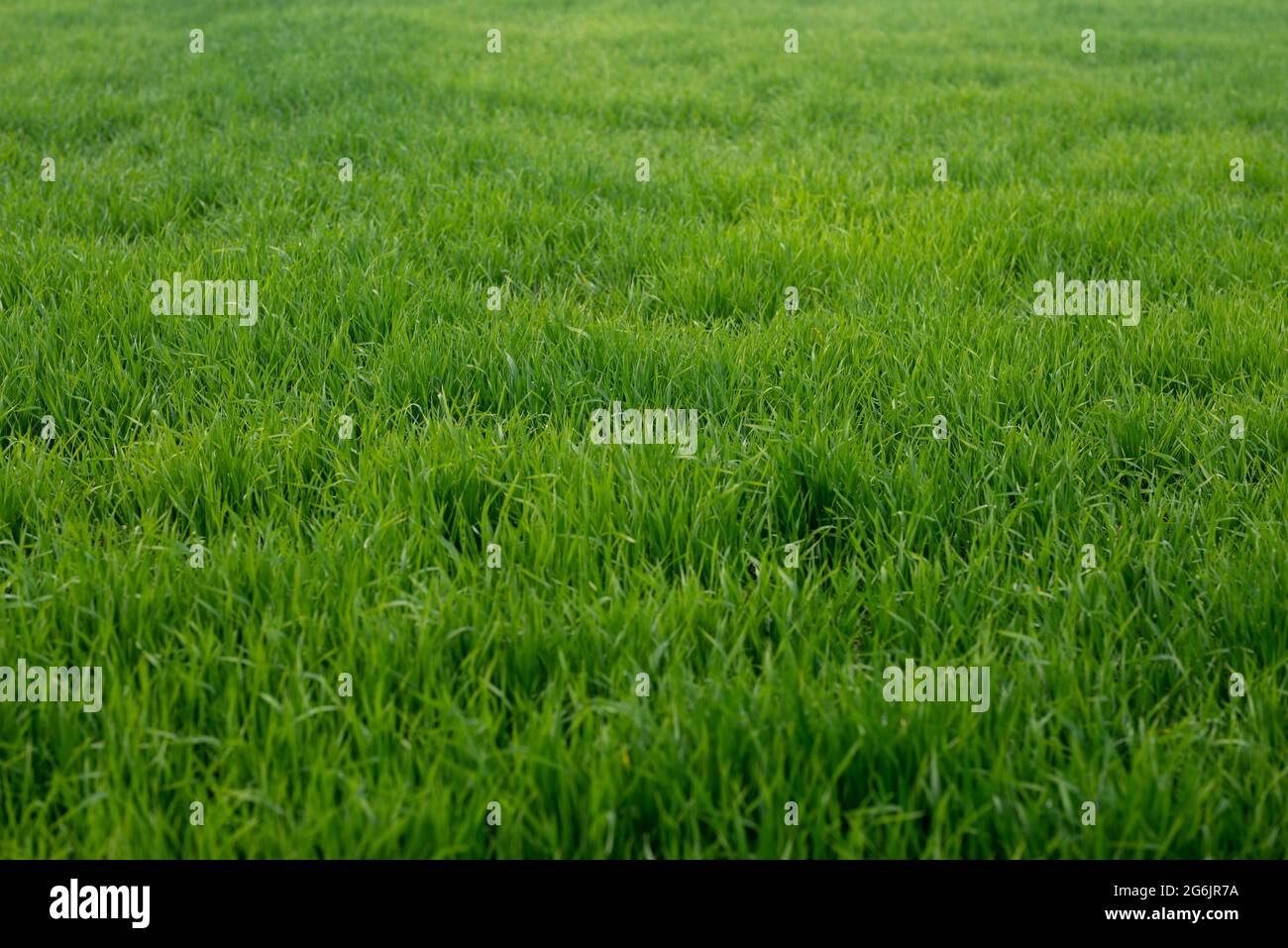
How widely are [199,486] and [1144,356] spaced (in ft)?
10.4

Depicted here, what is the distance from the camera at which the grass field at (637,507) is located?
169 centimetres

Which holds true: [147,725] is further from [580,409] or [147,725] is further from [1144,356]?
[1144,356]

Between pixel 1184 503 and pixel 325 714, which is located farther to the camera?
pixel 1184 503

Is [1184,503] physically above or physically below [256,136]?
below

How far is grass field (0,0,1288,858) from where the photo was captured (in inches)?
66.7

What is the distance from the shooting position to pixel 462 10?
12.8 meters

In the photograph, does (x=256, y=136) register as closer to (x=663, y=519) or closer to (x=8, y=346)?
(x=8, y=346)

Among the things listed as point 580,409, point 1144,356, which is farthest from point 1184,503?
point 580,409

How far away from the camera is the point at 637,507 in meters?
2.42

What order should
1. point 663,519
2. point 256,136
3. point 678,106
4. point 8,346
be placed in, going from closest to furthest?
1. point 663,519
2. point 8,346
3. point 256,136
4. point 678,106

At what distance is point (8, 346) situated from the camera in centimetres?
321

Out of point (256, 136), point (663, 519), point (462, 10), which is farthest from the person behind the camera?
point (462, 10)
